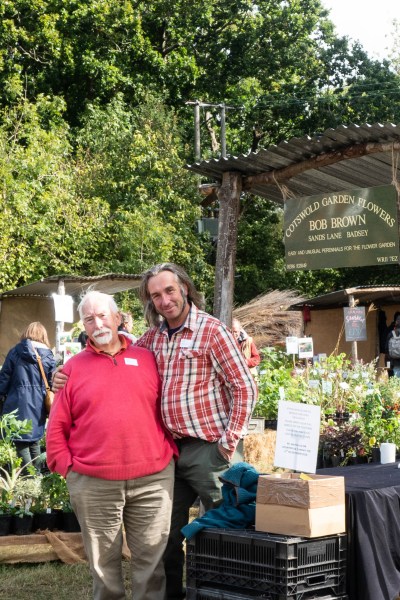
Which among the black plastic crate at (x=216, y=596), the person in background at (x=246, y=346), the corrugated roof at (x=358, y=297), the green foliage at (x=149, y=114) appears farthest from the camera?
the corrugated roof at (x=358, y=297)

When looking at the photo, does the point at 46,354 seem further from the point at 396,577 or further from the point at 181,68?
the point at 181,68

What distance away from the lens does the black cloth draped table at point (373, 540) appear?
162 inches

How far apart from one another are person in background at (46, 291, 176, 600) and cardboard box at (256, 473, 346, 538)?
0.48m

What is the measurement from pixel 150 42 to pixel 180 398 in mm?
26228

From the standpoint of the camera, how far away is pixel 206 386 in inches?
168

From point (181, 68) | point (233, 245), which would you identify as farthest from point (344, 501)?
point (181, 68)

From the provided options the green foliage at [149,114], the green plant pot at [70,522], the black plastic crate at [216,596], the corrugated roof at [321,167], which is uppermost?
the green foliage at [149,114]

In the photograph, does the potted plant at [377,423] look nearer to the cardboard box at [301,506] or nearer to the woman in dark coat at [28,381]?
the cardboard box at [301,506]

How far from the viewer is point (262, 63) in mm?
30156

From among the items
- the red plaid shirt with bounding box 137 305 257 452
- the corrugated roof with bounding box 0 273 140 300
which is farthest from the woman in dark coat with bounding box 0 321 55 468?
the corrugated roof with bounding box 0 273 140 300

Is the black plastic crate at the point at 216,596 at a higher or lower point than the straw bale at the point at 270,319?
lower

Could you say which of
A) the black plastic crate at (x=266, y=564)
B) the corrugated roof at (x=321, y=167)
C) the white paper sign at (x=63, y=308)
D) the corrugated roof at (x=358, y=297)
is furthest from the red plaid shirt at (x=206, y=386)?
the corrugated roof at (x=358, y=297)

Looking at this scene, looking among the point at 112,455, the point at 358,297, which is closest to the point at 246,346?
the point at 112,455

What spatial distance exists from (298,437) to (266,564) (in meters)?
0.61
